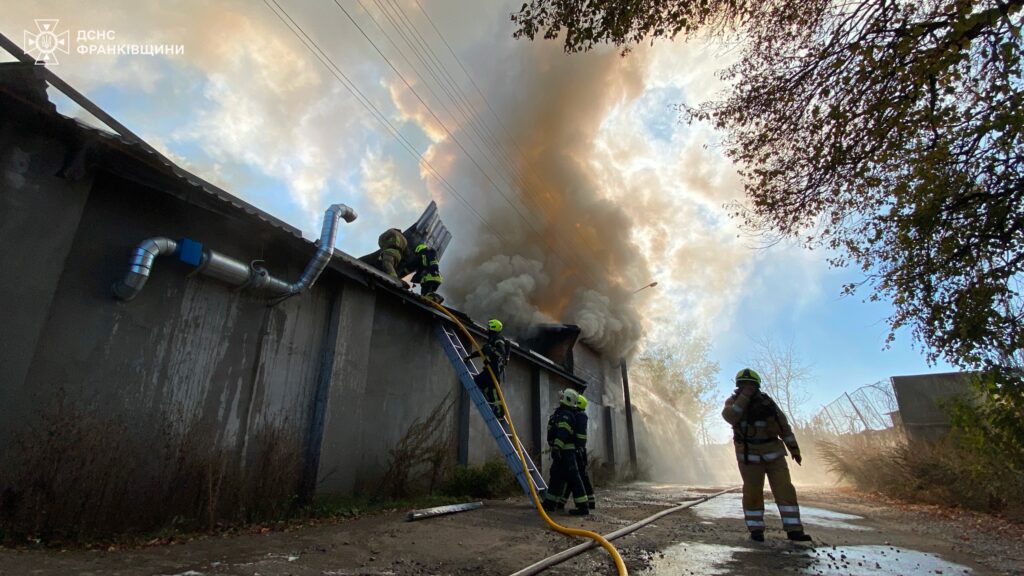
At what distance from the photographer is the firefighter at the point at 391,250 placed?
27.4 feet

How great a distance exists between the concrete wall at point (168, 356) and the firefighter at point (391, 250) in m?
1.65

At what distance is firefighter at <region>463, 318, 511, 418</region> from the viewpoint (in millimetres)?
6918

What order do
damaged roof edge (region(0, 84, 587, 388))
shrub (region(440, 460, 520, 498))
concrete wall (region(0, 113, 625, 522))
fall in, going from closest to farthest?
concrete wall (region(0, 113, 625, 522)) → damaged roof edge (region(0, 84, 587, 388)) → shrub (region(440, 460, 520, 498))

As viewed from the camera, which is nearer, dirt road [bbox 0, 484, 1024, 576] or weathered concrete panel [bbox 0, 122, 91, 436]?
dirt road [bbox 0, 484, 1024, 576]

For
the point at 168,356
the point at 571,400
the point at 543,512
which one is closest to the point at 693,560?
the point at 543,512

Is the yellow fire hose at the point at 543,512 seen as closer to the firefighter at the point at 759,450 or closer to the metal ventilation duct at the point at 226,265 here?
the firefighter at the point at 759,450

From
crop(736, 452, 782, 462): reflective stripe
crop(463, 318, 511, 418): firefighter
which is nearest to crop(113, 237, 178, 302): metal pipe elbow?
crop(463, 318, 511, 418): firefighter

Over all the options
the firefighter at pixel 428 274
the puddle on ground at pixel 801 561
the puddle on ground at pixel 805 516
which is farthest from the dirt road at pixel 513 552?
the firefighter at pixel 428 274

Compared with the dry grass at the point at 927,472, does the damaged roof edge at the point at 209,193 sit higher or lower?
higher

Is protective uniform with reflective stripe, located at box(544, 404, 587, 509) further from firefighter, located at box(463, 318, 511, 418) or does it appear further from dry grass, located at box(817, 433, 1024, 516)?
dry grass, located at box(817, 433, 1024, 516)

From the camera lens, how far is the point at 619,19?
4426 mm

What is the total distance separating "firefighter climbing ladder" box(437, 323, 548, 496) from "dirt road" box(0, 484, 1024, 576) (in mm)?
875

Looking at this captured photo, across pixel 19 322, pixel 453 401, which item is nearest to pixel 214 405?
pixel 19 322

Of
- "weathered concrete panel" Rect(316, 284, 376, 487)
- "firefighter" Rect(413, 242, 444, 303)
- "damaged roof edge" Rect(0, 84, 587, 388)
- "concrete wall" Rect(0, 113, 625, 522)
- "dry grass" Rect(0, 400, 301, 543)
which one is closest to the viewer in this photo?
"dry grass" Rect(0, 400, 301, 543)
